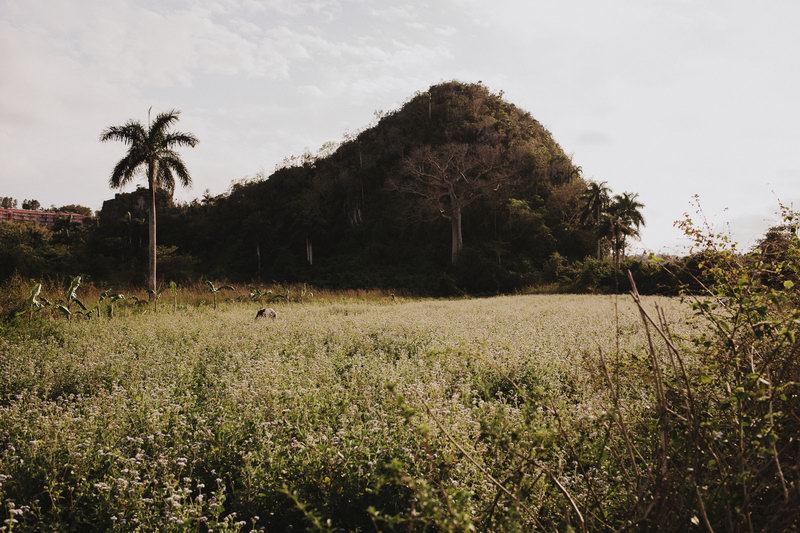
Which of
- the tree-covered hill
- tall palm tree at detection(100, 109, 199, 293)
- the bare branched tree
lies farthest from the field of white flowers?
the bare branched tree

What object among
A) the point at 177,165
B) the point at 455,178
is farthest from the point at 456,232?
the point at 177,165

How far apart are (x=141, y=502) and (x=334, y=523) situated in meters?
1.51

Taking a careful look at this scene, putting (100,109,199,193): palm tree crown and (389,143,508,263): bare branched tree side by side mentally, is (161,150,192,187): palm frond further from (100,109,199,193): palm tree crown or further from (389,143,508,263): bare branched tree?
(389,143,508,263): bare branched tree

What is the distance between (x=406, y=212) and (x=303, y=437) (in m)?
55.7

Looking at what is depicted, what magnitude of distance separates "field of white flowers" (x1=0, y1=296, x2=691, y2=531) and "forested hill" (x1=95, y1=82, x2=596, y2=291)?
113 ft

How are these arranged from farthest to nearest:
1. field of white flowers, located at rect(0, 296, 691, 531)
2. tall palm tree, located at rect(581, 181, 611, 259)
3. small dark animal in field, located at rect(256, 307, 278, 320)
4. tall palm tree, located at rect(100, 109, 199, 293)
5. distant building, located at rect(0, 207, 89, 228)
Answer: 1. distant building, located at rect(0, 207, 89, 228)
2. tall palm tree, located at rect(581, 181, 611, 259)
3. tall palm tree, located at rect(100, 109, 199, 293)
4. small dark animal in field, located at rect(256, 307, 278, 320)
5. field of white flowers, located at rect(0, 296, 691, 531)

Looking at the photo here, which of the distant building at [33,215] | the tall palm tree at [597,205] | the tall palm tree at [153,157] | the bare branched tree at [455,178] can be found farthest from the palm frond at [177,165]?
the distant building at [33,215]

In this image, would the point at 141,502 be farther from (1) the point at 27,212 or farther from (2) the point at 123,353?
(1) the point at 27,212

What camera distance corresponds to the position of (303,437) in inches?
187

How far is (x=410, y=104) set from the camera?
78.7 metres

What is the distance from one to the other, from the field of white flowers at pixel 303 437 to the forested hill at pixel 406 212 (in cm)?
3434

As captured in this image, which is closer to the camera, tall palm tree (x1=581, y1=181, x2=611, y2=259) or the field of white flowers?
the field of white flowers

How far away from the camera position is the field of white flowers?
3332mm

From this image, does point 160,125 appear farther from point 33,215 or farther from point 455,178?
point 33,215
